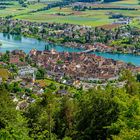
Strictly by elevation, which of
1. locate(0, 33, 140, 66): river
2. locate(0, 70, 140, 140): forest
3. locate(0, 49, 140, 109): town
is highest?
locate(0, 70, 140, 140): forest

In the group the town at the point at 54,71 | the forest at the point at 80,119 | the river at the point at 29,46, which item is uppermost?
the forest at the point at 80,119

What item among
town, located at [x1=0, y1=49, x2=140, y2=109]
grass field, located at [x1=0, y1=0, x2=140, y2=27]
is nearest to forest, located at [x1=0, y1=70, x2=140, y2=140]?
town, located at [x1=0, y1=49, x2=140, y2=109]

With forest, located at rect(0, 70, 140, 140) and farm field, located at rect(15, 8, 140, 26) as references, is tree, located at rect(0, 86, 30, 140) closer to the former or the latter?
forest, located at rect(0, 70, 140, 140)

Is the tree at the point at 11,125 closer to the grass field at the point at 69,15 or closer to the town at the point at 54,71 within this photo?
the town at the point at 54,71

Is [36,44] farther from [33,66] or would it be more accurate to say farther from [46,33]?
[33,66]

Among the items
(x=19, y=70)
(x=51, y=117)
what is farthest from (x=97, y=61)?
(x=51, y=117)

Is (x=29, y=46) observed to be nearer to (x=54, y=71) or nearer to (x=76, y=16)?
(x=54, y=71)

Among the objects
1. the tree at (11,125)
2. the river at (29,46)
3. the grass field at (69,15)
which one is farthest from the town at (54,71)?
the grass field at (69,15)

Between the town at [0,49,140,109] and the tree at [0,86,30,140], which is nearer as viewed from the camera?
the tree at [0,86,30,140]

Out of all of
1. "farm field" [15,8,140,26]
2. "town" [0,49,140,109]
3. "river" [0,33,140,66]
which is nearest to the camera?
"town" [0,49,140,109]
